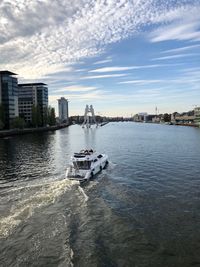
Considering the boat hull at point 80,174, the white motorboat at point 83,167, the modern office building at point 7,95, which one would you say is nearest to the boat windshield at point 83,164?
the white motorboat at point 83,167

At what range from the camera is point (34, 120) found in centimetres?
15800

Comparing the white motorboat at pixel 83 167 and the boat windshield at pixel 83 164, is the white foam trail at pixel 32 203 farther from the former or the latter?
the boat windshield at pixel 83 164

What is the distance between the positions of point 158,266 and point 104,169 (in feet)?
86.7

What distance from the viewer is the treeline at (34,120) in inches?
5041

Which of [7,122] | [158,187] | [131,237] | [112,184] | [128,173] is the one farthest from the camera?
[7,122]

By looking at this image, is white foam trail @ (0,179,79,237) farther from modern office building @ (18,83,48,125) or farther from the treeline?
modern office building @ (18,83,48,125)

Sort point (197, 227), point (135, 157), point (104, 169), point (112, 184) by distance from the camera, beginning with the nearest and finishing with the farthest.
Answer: point (197, 227) < point (112, 184) < point (104, 169) < point (135, 157)

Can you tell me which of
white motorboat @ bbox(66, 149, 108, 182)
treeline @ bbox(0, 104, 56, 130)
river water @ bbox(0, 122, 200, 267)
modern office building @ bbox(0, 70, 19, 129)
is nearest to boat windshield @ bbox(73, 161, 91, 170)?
white motorboat @ bbox(66, 149, 108, 182)

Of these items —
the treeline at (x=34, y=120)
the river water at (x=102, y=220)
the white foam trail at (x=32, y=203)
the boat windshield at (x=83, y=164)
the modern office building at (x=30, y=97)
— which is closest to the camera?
the river water at (x=102, y=220)

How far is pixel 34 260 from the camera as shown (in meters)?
15.7

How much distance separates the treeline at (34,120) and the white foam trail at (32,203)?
95533 millimetres

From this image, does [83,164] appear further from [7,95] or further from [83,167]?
[7,95]

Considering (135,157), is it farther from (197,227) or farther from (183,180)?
(197,227)

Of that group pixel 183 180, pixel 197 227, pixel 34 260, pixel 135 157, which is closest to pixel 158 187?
pixel 183 180
